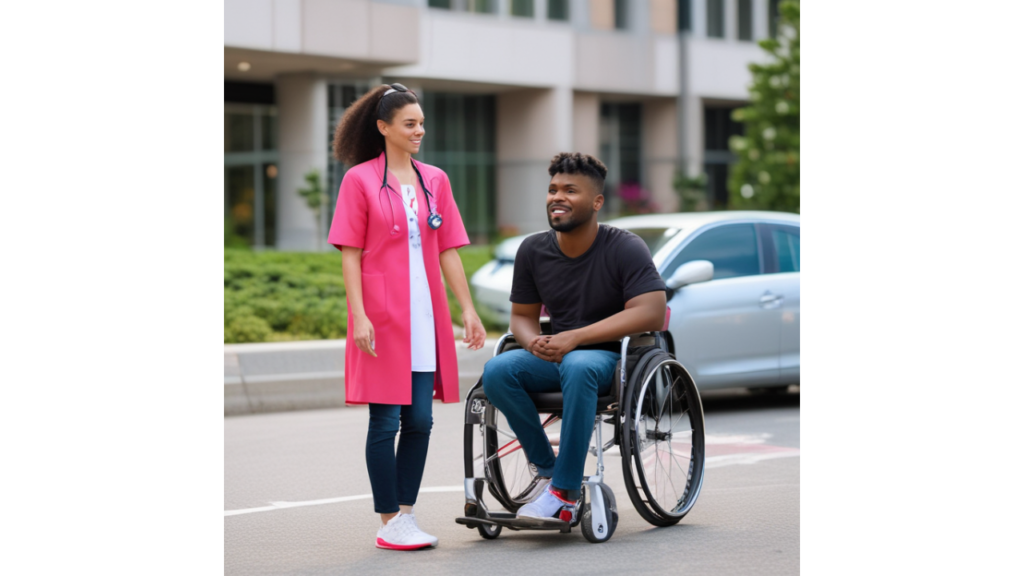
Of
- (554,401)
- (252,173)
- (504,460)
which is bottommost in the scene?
(504,460)

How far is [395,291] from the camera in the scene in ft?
17.6

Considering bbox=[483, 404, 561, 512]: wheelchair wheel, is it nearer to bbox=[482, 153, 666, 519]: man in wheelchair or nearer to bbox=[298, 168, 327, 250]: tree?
bbox=[482, 153, 666, 519]: man in wheelchair

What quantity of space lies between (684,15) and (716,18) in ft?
5.73

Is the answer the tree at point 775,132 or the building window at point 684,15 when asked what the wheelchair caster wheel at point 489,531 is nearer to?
the tree at point 775,132

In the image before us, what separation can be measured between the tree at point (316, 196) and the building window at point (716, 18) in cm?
1465

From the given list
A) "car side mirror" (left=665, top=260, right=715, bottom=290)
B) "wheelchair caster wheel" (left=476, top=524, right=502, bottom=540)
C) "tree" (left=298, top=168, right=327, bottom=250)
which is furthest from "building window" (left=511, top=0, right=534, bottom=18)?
"wheelchair caster wheel" (left=476, top=524, right=502, bottom=540)

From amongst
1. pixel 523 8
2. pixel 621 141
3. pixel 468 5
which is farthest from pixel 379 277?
pixel 621 141

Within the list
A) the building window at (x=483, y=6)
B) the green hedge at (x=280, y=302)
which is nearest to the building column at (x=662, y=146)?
the building window at (x=483, y=6)

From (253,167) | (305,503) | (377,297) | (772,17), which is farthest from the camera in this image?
(772,17)

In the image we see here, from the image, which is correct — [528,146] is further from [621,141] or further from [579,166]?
[579,166]

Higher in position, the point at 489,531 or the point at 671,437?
the point at 671,437
